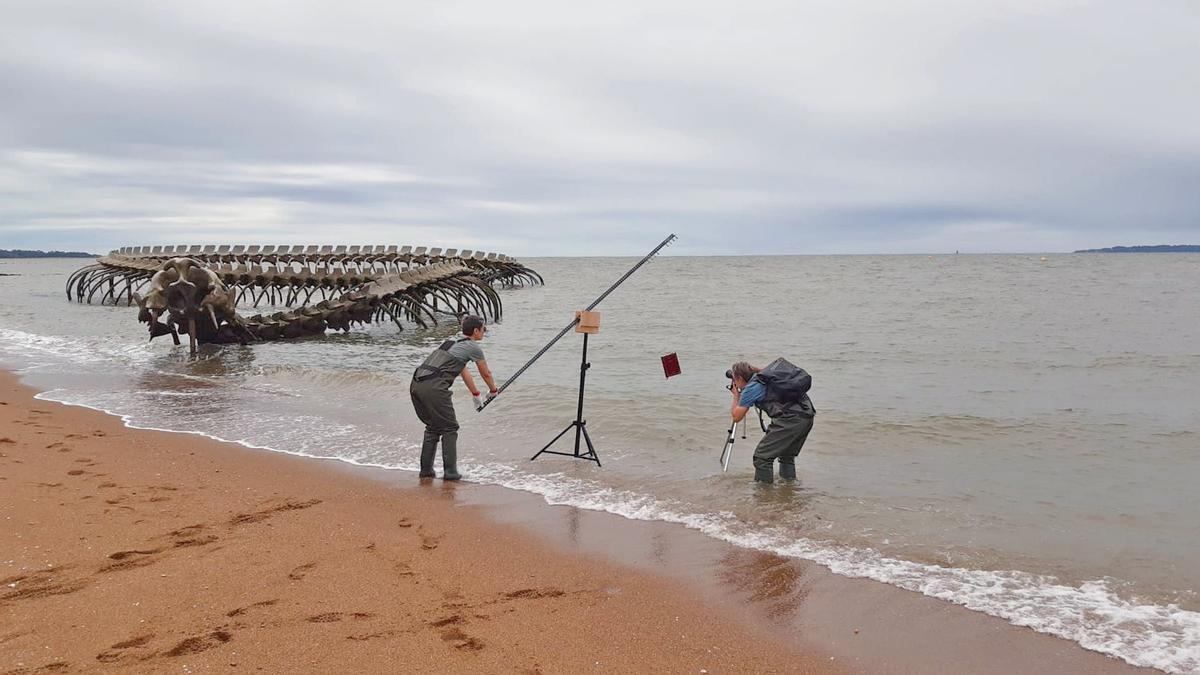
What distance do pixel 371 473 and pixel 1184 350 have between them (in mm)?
20022

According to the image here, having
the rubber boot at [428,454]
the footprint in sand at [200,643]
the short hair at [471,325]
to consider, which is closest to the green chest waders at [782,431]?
the short hair at [471,325]

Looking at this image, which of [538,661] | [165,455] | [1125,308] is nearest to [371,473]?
[165,455]

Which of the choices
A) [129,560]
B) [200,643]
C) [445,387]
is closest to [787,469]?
[445,387]

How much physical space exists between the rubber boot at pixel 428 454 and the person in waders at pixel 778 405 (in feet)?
9.43

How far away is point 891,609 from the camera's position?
455 cm

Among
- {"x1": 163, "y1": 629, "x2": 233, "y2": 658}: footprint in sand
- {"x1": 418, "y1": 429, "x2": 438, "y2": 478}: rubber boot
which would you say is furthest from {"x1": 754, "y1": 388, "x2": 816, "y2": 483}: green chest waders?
{"x1": 163, "y1": 629, "x2": 233, "y2": 658}: footprint in sand

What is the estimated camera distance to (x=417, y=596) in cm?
443

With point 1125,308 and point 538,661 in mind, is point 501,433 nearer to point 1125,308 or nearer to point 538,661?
point 538,661

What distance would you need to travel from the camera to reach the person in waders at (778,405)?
6.73 meters

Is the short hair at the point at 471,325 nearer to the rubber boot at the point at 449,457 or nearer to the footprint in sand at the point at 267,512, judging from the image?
the rubber boot at the point at 449,457

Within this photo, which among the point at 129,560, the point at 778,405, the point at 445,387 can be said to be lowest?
the point at 129,560

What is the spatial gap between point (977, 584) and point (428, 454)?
4792mm

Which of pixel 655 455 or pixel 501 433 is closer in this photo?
pixel 655 455

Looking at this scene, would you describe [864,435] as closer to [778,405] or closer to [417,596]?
[778,405]
